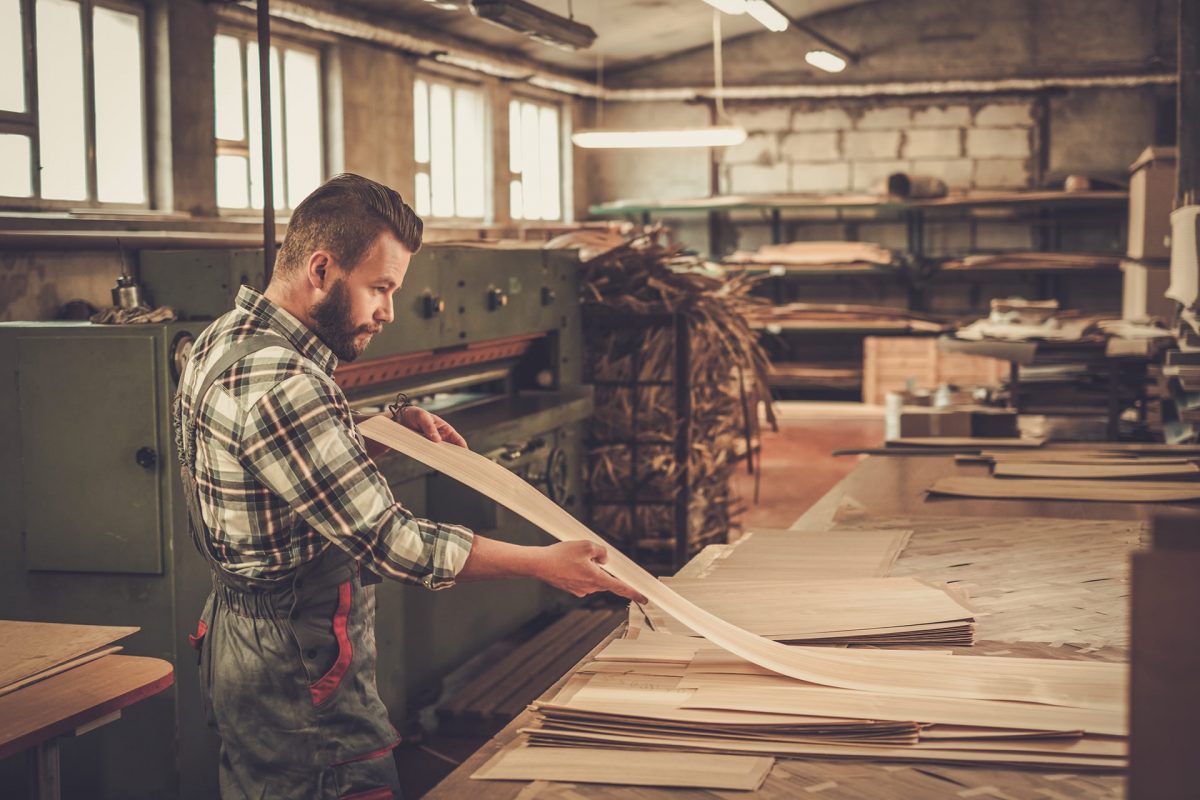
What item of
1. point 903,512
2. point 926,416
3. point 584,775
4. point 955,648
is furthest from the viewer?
point 926,416

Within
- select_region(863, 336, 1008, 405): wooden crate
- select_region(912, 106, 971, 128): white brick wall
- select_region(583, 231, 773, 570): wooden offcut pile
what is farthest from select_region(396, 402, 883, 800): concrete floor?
select_region(912, 106, 971, 128): white brick wall

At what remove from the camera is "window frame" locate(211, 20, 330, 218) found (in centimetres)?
670

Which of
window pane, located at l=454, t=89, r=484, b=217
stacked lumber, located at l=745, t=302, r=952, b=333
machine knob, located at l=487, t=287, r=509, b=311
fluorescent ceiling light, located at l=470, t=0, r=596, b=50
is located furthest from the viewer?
stacked lumber, located at l=745, t=302, r=952, b=333

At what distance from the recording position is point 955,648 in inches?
67.9

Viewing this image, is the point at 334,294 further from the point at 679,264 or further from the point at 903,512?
the point at 679,264

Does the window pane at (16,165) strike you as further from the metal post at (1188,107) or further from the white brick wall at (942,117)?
the white brick wall at (942,117)

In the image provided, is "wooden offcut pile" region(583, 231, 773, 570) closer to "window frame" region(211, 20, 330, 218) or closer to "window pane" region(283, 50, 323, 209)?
"window frame" region(211, 20, 330, 218)

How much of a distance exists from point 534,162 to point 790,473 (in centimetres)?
399

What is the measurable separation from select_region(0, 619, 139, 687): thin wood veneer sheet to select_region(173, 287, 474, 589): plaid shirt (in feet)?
1.54

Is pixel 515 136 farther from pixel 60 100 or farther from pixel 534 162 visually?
pixel 60 100

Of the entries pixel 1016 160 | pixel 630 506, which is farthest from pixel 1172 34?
pixel 630 506

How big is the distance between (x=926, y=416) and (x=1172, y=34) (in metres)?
7.80

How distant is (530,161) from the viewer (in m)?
10.7

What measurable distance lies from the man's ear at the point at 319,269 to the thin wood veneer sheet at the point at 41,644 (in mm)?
799
